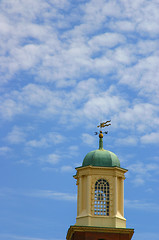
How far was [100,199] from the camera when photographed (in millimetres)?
57625

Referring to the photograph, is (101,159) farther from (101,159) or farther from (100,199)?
(100,199)

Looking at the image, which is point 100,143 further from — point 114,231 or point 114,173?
point 114,231

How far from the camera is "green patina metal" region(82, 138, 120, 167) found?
193 ft

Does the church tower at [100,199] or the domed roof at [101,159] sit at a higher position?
the domed roof at [101,159]

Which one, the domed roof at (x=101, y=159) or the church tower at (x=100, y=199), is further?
the domed roof at (x=101, y=159)

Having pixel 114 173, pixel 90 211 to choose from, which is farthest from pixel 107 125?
pixel 90 211

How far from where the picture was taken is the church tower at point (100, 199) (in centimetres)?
5528

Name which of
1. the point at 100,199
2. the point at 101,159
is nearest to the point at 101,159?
the point at 101,159

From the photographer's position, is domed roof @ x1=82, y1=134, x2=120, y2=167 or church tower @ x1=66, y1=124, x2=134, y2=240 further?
domed roof @ x1=82, y1=134, x2=120, y2=167

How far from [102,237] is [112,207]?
3559 mm

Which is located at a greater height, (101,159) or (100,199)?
(101,159)

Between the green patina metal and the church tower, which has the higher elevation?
the green patina metal

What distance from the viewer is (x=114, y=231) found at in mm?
55344

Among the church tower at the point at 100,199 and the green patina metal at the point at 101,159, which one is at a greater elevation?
the green patina metal at the point at 101,159
